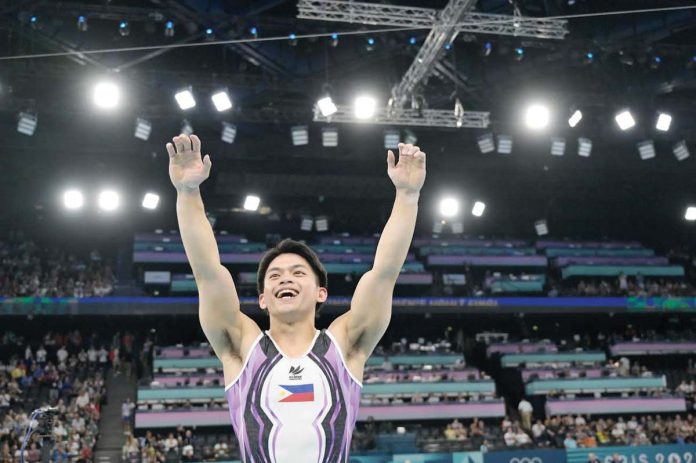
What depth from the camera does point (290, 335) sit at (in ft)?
15.6

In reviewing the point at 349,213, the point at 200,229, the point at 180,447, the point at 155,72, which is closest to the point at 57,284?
the point at 155,72

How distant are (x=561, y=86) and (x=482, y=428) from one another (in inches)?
609

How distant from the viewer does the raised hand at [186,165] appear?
4.85 metres

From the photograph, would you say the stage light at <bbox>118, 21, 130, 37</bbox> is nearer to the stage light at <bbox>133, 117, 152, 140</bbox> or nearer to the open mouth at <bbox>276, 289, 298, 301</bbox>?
the stage light at <bbox>133, 117, 152, 140</bbox>

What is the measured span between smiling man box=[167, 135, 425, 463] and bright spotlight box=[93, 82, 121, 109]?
83.8 feet

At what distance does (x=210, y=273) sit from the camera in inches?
185

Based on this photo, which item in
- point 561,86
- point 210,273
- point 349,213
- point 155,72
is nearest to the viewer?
point 210,273

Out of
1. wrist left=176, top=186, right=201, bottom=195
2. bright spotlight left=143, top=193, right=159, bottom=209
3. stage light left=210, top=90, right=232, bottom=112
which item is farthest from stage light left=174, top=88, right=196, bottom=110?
wrist left=176, top=186, right=201, bottom=195

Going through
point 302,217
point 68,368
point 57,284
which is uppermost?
point 302,217

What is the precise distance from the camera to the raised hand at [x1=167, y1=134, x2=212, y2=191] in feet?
15.9

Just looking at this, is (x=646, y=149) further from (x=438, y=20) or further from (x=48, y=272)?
(x=48, y=272)

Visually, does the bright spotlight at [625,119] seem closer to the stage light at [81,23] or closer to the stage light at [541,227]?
the stage light at [541,227]

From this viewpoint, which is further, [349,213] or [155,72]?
[349,213]

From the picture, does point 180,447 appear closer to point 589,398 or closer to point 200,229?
point 589,398
